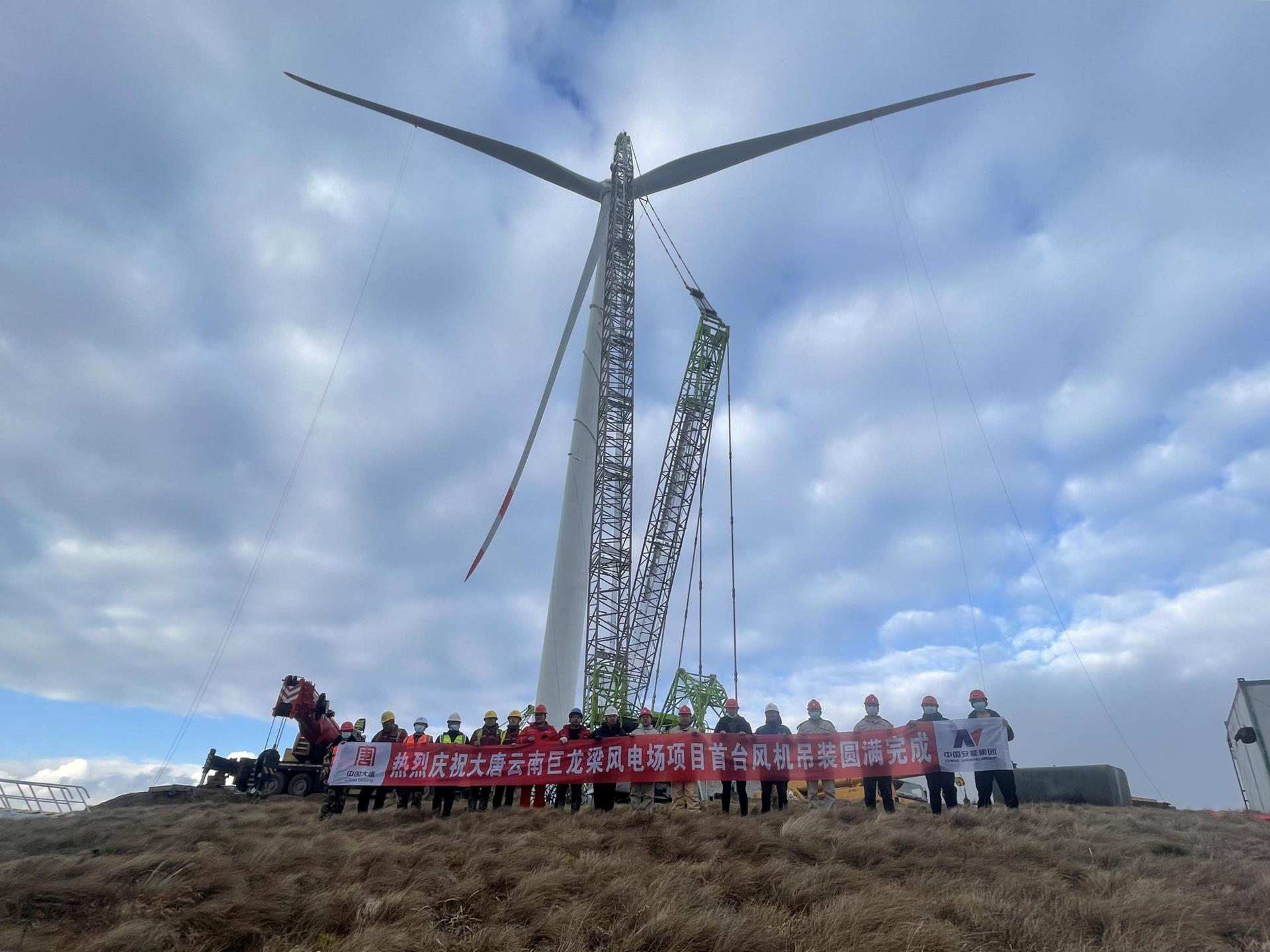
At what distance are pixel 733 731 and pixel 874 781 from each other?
7.94 ft

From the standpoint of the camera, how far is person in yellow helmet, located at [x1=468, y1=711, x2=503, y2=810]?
15070 millimetres

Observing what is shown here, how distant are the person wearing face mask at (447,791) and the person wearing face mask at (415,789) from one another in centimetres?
28

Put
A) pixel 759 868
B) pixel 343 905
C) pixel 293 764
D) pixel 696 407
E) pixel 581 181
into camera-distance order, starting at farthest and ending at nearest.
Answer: pixel 696 407, pixel 581 181, pixel 293 764, pixel 759 868, pixel 343 905

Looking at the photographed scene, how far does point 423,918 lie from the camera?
687 cm

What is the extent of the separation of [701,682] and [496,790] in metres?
27.0

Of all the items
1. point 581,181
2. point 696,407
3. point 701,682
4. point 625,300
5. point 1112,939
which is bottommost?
point 1112,939

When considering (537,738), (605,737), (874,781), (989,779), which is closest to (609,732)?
(605,737)

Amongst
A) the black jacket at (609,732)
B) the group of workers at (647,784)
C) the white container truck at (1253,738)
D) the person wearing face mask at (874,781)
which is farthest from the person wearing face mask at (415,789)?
the white container truck at (1253,738)

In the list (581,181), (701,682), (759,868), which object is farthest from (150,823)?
(581,181)

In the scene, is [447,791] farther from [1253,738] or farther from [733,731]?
[1253,738]

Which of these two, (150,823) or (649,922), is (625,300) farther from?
(649,922)

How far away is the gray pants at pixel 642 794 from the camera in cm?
1312

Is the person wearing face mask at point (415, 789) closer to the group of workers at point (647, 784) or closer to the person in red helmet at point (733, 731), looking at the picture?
the group of workers at point (647, 784)

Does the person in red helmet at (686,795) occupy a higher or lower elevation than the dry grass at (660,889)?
Answer: higher
